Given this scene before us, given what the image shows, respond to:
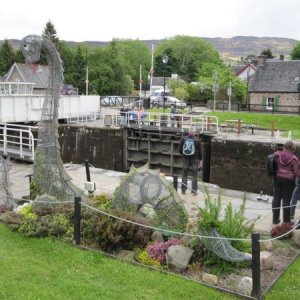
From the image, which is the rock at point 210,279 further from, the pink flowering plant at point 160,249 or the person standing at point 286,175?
the person standing at point 286,175

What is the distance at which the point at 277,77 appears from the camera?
44875 millimetres

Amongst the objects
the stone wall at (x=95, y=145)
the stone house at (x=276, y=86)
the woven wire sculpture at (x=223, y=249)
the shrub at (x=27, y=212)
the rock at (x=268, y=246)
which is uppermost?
the stone house at (x=276, y=86)

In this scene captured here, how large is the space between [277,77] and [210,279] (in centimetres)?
4150

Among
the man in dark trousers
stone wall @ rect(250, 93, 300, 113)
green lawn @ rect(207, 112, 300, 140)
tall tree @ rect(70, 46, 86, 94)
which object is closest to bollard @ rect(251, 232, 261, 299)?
the man in dark trousers

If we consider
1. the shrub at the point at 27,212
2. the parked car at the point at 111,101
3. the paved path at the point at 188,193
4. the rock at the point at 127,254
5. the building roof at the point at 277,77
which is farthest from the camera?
the parked car at the point at 111,101

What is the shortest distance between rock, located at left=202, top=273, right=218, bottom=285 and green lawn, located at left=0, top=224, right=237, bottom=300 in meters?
0.16

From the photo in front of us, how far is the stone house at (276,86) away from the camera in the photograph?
4294 centimetres

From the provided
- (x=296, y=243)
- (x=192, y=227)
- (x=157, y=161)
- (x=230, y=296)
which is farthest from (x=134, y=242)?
(x=157, y=161)

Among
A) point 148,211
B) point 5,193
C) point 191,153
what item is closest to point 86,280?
point 148,211

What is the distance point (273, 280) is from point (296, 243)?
1629mm

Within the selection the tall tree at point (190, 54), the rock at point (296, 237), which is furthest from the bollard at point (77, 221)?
the tall tree at point (190, 54)

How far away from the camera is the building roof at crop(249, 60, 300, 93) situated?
143 feet

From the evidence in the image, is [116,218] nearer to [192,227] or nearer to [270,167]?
[192,227]

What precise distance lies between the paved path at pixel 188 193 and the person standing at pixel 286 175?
40 cm
